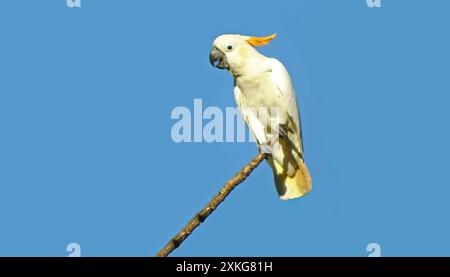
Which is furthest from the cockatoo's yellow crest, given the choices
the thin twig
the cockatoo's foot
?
the thin twig

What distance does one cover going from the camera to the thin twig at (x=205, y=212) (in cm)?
410

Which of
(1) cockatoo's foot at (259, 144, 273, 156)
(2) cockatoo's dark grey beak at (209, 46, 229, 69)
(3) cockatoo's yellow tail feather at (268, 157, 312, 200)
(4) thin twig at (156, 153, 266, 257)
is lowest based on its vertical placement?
(4) thin twig at (156, 153, 266, 257)

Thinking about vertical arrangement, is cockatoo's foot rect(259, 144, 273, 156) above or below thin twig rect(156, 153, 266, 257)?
above

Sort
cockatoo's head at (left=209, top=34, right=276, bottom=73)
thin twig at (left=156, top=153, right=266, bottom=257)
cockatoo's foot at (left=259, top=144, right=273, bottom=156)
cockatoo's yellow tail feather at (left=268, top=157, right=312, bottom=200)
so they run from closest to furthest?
thin twig at (left=156, top=153, right=266, bottom=257)
cockatoo's foot at (left=259, top=144, right=273, bottom=156)
cockatoo's head at (left=209, top=34, right=276, bottom=73)
cockatoo's yellow tail feather at (left=268, top=157, right=312, bottom=200)

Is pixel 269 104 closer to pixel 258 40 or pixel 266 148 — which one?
pixel 266 148

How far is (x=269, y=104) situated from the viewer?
18.3 feet

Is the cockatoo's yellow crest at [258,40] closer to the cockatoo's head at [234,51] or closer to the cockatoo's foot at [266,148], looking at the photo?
the cockatoo's head at [234,51]

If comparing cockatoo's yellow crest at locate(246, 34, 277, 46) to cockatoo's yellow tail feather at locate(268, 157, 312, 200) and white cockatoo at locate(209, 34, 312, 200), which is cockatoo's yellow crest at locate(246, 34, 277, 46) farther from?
cockatoo's yellow tail feather at locate(268, 157, 312, 200)

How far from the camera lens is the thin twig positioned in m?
4.10

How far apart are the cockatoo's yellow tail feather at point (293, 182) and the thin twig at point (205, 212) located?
108 cm
